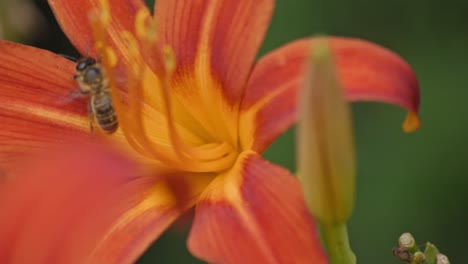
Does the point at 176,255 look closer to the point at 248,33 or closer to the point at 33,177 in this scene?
the point at 248,33

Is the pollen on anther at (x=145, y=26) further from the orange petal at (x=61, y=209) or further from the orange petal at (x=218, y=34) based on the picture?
the orange petal at (x=61, y=209)

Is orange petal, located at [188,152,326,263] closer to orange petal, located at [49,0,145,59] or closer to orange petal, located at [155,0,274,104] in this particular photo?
orange petal, located at [155,0,274,104]

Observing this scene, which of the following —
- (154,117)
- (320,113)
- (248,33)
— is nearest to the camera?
(320,113)

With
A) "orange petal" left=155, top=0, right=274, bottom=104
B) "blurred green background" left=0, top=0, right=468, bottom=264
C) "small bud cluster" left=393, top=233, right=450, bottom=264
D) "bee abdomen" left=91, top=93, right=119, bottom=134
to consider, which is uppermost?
"orange petal" left=155, top=0, right=274, bottom=104

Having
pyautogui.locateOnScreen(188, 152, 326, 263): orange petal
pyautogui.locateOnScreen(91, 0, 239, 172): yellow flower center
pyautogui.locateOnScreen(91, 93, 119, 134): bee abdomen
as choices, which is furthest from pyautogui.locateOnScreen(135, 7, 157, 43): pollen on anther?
pyautogui.locateOnScreen(188, 152, 326, 263): orange petal

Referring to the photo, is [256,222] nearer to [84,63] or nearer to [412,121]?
[412,121]

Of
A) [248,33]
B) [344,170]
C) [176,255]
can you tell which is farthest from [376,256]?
[344,170]
